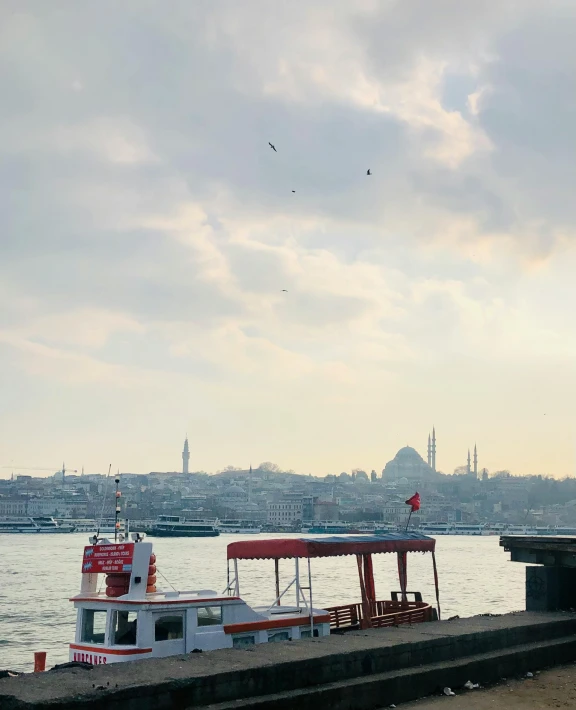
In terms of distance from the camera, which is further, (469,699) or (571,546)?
(571,546)

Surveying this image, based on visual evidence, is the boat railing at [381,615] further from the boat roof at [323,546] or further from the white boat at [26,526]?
the white boat at [26,526]

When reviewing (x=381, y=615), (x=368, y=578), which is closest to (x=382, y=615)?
(x=381, y=615)

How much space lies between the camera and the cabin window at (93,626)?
13.8 meters

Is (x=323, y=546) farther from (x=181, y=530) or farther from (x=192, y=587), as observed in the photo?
(x=181, y=530)

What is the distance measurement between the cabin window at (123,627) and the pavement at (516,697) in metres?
5.00

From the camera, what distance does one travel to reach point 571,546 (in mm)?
15141

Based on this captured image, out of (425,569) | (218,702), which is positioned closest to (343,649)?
(218,702)

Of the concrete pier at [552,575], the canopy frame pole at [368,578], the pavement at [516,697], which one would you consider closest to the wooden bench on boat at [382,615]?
the canopy frame pole at [368,578]

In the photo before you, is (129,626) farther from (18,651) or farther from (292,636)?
(18,651)

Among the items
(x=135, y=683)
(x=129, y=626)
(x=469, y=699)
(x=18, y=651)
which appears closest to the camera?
(x=135, y=683)

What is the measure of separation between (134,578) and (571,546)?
25.5ft

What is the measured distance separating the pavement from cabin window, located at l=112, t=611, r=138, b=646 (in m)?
5.00

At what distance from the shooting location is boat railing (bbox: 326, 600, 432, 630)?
17.0 metres

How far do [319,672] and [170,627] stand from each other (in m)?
4.15
